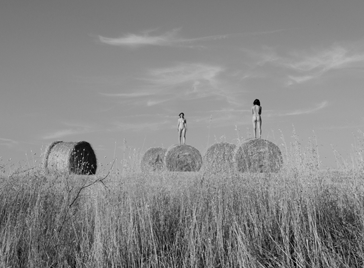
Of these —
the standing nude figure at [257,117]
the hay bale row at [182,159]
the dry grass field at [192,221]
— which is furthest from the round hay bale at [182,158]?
the dry grass field at [192,221]

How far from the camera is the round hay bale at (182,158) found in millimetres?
13734

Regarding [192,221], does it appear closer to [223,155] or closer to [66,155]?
[223,155]

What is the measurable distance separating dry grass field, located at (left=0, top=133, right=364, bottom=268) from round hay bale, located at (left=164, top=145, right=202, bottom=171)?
20.8 feet

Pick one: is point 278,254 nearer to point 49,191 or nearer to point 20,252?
point 20,252

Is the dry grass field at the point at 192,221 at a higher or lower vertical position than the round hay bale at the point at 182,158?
lower

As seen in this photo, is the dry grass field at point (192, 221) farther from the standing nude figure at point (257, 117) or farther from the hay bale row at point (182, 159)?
the standing nude figure at point (257, 117)

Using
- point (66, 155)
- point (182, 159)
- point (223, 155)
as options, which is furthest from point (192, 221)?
point (182, 159)

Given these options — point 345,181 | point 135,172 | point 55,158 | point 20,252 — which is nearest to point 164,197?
point 135,172

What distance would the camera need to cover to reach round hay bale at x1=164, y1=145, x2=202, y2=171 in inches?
541

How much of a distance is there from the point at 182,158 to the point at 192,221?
9478 mm

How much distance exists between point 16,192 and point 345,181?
549 centimetres

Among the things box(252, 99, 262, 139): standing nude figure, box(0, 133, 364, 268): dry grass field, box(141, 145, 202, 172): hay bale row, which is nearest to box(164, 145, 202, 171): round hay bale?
box(141, 145, 202, 172): hay bale row

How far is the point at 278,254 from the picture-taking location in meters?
4.17

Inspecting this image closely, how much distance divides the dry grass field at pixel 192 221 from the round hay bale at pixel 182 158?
6325 mm
